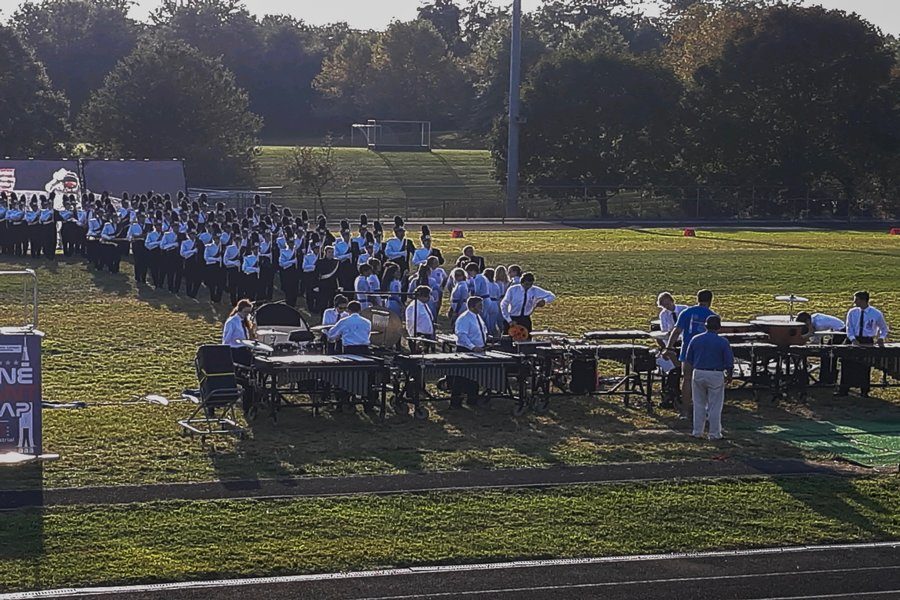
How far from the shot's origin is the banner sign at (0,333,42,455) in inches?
542

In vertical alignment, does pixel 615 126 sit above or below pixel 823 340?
above

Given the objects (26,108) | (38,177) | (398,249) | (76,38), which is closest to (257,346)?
(398,249)

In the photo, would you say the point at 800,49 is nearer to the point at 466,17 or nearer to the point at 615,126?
the point at 615,126

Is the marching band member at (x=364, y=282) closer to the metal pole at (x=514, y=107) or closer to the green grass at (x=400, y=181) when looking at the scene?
the metal pole at (x=514, y=107)

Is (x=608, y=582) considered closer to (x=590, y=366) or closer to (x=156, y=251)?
(x=590, y=366)

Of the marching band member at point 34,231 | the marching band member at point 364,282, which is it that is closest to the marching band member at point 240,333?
the marching band member at point 364,282

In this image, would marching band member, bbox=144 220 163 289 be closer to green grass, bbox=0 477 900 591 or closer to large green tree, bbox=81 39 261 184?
green grass, bbox=0 477 900 591

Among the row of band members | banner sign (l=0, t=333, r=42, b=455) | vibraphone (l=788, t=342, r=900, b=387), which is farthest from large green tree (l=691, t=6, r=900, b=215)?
banner sign (l=0, t=333, r=42, b=455)

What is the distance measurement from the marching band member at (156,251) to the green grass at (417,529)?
1867 centimetres

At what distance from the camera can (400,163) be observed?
7944 centimetres

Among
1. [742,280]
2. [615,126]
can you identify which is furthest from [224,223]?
[615,126]

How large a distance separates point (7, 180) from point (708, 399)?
121 feet

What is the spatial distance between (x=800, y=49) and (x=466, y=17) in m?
73.8

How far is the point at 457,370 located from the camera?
693 inches
